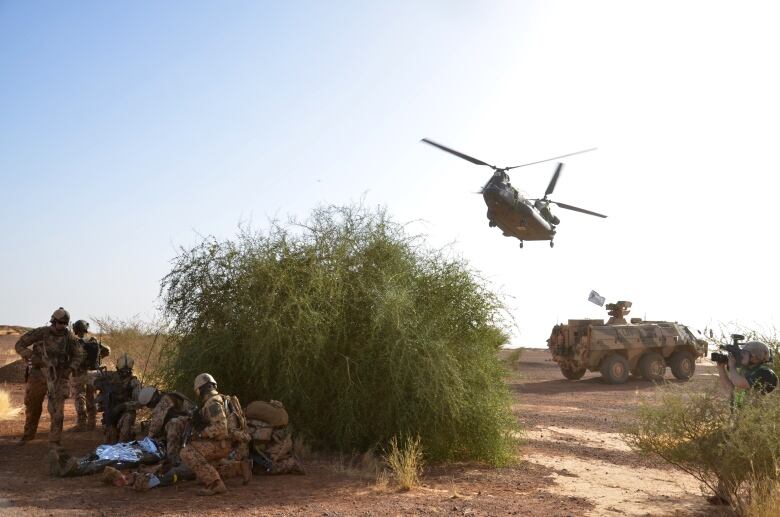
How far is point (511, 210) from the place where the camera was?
1006 inches

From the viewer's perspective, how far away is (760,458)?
7898mm

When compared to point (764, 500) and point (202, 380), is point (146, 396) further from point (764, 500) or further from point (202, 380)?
point (764, 500)

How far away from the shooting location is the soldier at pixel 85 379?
1222cm

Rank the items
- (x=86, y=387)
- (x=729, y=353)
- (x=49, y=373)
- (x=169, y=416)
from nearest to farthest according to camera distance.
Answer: (x=729, y=353), (x=169, y=416), (x=49, y=373), (x=86, y=387)

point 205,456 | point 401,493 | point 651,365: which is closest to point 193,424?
point 205,456

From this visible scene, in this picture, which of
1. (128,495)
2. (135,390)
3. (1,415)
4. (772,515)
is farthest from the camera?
(1,415)

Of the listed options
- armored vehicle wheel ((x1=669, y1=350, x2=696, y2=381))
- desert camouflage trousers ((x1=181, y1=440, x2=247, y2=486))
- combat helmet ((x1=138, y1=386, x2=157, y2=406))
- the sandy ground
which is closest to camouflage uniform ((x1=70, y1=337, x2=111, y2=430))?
the sandy ground

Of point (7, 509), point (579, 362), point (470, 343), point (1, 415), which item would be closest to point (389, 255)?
point (470, 343)

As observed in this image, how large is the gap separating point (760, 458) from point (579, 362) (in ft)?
70.1

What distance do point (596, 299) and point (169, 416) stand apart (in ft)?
83.2

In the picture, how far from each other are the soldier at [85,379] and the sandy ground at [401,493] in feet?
1.29

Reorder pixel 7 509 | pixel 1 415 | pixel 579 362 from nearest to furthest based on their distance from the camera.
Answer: pixel 7 509
pixel 1 415
pixel 579 362

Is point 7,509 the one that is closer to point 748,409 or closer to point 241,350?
point 241,350

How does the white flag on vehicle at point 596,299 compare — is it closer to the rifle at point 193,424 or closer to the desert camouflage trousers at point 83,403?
the desert camouflage trousers at point 83,403
